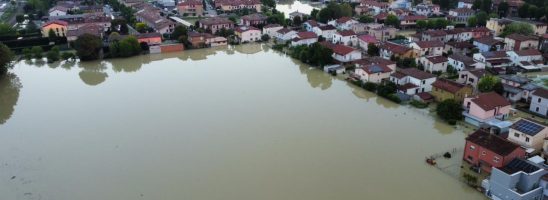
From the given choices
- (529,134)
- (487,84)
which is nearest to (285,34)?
(487,84)

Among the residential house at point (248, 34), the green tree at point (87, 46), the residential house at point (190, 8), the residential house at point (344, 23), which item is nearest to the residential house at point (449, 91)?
the residential house at point (344, 23)

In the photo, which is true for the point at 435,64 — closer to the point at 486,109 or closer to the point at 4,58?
the point at 486,109

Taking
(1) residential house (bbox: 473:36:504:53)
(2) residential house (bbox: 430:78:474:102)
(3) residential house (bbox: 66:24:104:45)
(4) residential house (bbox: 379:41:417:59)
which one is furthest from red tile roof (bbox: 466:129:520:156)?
(3) residential house (bbox: 66:24:104:45)

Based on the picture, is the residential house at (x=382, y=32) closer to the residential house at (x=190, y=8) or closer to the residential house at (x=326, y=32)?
the residential house at (x=326, y=32)

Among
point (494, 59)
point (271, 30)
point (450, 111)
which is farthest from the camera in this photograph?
point (271, 30)

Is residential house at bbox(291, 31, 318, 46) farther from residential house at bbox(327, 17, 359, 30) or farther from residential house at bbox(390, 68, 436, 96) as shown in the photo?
residential house at bbox(390, 68, 436, 96)

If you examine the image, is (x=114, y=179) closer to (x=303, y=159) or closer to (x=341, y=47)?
(x=303, y=159)
